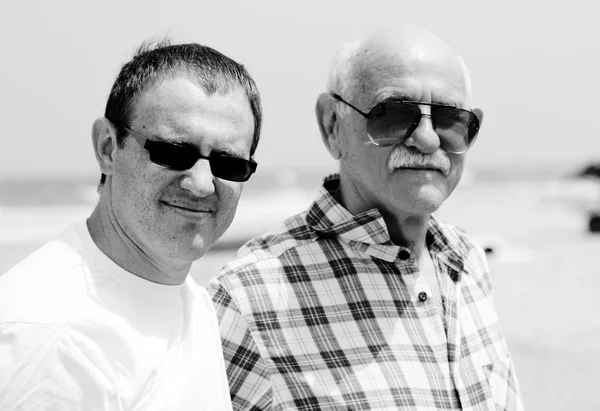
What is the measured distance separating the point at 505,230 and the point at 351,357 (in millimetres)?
17383

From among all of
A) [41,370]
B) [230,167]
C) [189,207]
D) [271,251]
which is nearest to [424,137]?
[271,251]

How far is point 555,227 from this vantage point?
19031 mm

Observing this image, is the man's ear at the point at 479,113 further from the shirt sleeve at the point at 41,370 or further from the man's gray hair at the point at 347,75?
the shirt sleeve at the point at 41,370

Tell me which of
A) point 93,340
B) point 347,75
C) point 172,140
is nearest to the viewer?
point 93,340

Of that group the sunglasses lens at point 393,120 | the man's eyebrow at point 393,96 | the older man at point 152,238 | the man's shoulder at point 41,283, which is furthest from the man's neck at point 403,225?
the man's shoulder at point 41,283

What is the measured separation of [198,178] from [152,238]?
0.19 meters

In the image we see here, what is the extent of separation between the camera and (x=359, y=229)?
2.73 m

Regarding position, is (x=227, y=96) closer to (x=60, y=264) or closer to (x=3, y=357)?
(x=60, y=264)

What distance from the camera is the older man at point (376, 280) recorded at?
2.48 metres

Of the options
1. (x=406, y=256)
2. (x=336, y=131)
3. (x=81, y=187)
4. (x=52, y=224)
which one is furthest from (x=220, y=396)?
(x=81, y=187)

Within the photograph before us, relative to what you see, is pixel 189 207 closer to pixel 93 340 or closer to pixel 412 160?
pixel 93 340

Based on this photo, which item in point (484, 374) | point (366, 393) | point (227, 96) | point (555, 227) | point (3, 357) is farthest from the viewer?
point (555, 227)

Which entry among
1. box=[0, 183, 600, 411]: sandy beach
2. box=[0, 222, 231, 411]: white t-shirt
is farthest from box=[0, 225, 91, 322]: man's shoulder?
box=[0, 183, 600, 411]: sandy beach

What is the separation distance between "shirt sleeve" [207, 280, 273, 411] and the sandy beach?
438 cm
